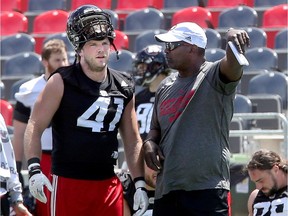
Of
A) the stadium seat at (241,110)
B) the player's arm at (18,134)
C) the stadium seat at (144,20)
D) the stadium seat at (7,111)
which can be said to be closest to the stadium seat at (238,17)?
the stadium seat at (144,20)

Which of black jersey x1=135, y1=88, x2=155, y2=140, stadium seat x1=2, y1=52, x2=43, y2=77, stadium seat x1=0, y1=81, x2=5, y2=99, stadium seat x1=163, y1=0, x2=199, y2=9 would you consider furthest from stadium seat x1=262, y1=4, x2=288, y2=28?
black jersey x1=135, y1=88, x2=155, y2=140

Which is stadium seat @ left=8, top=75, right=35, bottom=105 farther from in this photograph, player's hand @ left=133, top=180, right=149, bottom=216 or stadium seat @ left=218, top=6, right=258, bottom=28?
player's hand @ left=133, top=180, right=149, bottom=216

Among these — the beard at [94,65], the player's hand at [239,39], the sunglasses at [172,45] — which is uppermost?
the player's hand at [239,39]

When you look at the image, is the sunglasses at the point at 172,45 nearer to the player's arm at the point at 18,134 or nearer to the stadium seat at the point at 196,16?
the player's arm at the point at 18,134

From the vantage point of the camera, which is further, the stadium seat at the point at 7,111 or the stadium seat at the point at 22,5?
the stadium seat at the point at 22,5

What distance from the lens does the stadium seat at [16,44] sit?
12.3 meters

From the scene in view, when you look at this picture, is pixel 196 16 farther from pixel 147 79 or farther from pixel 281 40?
pixel 147 79

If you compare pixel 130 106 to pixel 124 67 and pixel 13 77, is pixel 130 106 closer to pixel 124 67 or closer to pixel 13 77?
pixel 124 67

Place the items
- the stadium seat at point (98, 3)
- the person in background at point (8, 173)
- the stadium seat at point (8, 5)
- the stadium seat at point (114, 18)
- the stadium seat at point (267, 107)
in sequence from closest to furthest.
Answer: the person in background at point (8, 173), the stadium seat at point (267, 107), the stadium seat at point (114, 18), the stadium seat at point (98, 3), the stadium seat at point (8, 5)

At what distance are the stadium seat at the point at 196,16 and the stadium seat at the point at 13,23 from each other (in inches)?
86.8

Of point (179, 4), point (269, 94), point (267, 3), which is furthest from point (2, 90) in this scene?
point (267, 3)

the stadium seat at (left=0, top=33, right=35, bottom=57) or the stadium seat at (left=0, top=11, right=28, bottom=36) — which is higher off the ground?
the stadium seat at (left=0, top=11, right=28, bottom=36)

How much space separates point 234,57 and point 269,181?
6.69 ft

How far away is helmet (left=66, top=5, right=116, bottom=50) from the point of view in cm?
536
